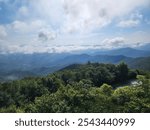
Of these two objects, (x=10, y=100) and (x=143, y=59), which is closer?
(x=10, y=100)

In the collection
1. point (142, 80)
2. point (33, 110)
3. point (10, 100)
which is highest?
point (142, 80)

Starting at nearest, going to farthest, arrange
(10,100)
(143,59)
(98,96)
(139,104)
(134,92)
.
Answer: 1. (139,104)
2. (134,92)
3. (98,96)
4. (10,100)
5. (143,59)

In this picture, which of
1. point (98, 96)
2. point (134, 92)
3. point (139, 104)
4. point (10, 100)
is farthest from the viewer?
point (10, 100)

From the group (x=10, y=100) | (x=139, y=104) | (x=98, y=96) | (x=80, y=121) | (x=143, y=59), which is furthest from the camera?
(x=143, y=59)

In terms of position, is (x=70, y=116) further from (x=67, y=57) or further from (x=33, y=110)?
(x=67, y=57)

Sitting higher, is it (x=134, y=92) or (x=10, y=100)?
(x=134, y=92)

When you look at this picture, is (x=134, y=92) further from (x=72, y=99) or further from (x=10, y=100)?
(x=10, y=100)

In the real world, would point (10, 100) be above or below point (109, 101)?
below

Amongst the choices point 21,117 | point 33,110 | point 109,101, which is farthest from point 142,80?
point 21,117

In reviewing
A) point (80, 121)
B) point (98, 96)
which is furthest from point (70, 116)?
point (98, 96)
